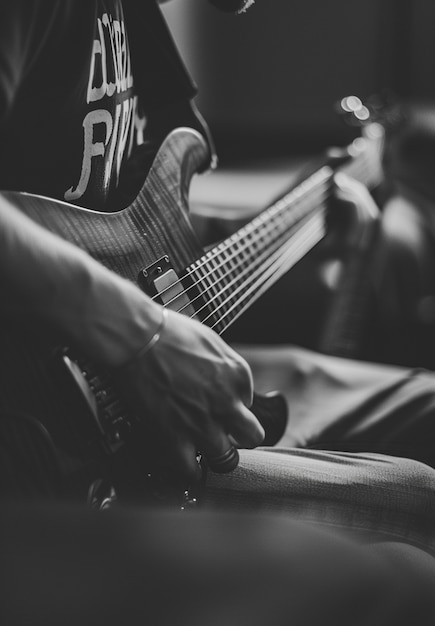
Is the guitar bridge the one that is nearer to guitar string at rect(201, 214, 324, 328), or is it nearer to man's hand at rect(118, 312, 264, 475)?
man's hand at rect(118, 312, 264, 475)

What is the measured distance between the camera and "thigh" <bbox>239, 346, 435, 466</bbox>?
96 cm

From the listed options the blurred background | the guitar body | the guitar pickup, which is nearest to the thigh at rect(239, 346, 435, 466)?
the guitar pickup

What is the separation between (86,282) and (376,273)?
163 cm

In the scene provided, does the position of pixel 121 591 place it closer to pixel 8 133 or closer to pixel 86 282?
pixel 86 282

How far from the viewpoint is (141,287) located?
2.31 feet

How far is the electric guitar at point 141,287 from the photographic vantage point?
572mm

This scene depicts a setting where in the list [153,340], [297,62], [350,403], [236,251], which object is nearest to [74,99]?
[153,340]

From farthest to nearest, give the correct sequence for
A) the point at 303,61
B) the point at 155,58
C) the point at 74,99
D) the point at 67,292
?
the point at 303,61, the point at 155,58, the point at 74,99, the point at 67,292

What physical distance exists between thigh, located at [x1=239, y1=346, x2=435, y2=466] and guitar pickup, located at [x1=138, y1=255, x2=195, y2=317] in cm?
25

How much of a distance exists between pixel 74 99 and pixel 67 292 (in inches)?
8.1

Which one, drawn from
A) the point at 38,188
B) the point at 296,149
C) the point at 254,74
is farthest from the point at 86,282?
the point at 254,74

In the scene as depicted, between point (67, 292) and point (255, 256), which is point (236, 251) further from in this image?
point (67, 292)

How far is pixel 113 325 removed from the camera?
0.55m

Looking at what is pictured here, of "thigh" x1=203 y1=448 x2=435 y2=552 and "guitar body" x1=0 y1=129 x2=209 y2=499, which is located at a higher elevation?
"guitar body" x1=0 y1=129 x2=209 y2=499
